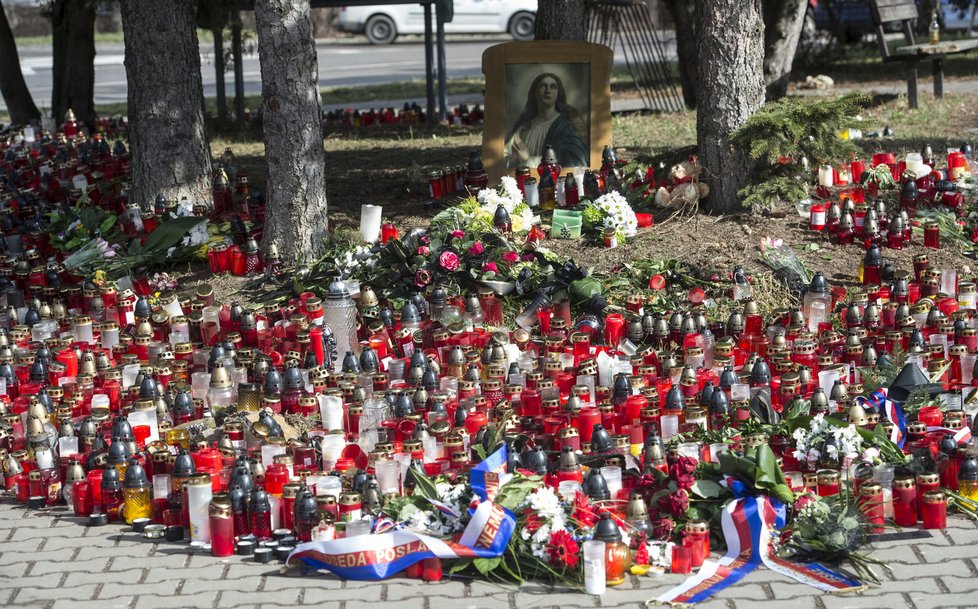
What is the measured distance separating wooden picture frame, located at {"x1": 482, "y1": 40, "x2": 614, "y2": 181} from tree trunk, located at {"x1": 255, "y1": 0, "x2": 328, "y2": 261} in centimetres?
219

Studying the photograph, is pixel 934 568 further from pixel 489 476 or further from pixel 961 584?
pixel 489 476

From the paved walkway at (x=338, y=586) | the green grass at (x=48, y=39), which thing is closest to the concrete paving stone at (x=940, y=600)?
the paved walkway at (x=338, y=586)

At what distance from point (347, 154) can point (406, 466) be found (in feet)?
27.9

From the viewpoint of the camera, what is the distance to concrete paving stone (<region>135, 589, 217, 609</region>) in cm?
499

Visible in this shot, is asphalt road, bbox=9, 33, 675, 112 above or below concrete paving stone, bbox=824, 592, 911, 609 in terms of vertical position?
above

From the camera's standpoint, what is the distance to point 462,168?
1110 cm

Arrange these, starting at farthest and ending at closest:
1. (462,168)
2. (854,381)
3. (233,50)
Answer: (233,50), (462,168), (854,381)

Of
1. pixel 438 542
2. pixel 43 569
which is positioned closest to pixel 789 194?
pixel 438 542

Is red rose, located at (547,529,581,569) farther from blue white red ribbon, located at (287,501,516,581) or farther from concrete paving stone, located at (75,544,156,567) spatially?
concrete paving stone, located at (75,544,156,567)

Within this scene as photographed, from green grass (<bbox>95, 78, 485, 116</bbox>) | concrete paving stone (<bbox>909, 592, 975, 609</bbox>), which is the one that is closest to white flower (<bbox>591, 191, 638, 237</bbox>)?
concrete paving stone (<bbox>909, 592, 975, 609</bbox>)

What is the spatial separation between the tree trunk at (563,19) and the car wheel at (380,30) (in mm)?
19640

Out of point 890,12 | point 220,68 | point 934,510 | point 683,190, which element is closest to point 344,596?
point 934,510

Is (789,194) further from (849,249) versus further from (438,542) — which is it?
(438,542)

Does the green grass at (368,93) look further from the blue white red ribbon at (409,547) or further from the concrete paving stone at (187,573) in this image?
the blue white red ribbon at (409,547)
